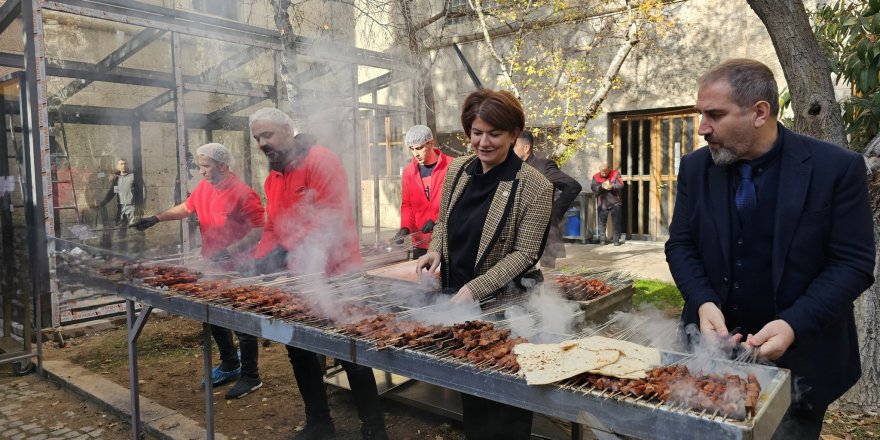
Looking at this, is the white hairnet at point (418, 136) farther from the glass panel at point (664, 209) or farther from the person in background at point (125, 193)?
the glass panel at point (664, 209)

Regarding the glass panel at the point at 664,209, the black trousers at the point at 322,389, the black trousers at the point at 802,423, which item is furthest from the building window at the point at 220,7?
the black trousers at the point at 802,423

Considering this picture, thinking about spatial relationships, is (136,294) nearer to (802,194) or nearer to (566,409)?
(566,409)

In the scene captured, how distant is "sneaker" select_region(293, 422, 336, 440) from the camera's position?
152 inches

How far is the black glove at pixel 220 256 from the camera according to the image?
16.0 ft

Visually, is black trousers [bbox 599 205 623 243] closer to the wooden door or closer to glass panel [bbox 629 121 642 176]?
the wooden door

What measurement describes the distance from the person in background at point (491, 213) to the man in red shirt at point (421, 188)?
Answer: 92.3 inches

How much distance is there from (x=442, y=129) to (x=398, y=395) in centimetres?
1061

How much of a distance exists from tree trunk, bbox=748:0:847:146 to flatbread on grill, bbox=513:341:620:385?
287cm

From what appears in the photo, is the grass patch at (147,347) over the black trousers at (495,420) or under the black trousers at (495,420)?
under

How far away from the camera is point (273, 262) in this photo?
4504 mm

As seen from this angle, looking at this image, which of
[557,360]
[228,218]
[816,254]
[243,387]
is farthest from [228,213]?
[816,254]

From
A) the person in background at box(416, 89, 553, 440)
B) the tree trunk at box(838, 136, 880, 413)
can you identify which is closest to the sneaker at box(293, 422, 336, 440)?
the person in background at box(416, 89, 553, 440)

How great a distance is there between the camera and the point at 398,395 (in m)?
4.75

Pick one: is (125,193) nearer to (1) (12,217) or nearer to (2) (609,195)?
(1) (12,217)
